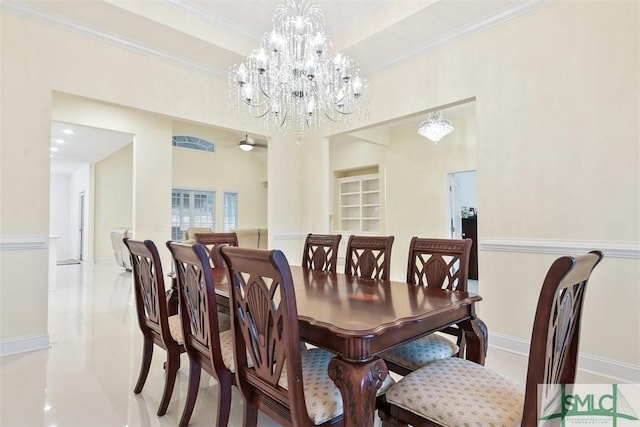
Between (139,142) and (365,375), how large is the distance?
6889mm

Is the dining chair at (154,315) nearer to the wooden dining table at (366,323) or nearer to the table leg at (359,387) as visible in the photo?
the wooden dining table at (366,323)

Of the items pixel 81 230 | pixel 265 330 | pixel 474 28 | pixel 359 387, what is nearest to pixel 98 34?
pixel 265 330

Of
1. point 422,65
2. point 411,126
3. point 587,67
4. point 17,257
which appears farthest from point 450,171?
point 17,257

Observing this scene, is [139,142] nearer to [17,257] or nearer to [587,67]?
[17,257]

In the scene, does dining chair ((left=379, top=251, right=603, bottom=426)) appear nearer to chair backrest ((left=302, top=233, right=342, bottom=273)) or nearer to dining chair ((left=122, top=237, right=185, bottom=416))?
dining chair ((left=122, top=237, right=185, bottom=416))

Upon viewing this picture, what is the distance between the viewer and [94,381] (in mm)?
2318

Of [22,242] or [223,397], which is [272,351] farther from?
[22,242]

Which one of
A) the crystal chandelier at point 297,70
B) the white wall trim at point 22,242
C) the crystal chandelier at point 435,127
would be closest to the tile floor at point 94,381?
the white wall trim at point 22,242

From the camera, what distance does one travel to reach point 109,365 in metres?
2.58

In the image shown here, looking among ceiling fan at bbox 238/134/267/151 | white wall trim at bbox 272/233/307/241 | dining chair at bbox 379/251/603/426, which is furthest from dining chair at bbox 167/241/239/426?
ceiling fan at bbox 238/134/267/151

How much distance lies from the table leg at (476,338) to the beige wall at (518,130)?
4.81 ft

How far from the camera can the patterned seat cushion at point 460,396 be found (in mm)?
1080

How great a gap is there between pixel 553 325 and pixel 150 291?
1996 mm

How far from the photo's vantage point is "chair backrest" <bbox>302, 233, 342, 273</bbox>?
2.74 metres
